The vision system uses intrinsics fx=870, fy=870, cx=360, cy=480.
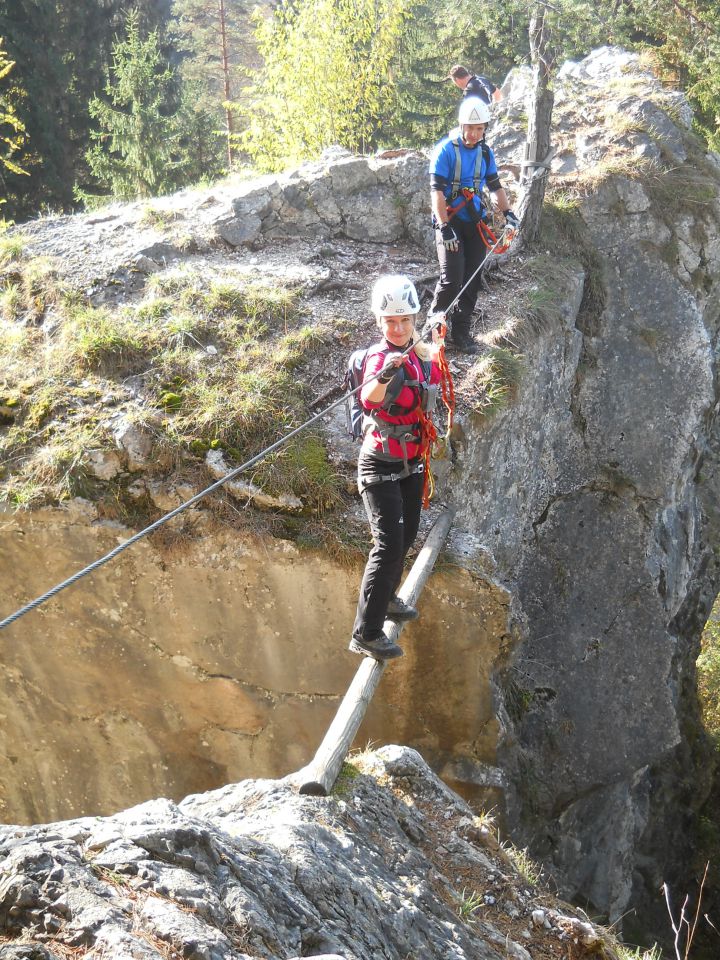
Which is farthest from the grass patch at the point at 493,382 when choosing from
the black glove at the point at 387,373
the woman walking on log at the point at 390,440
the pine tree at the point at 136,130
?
the pine tree at the point at 136,130

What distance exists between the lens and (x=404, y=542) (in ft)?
19.4

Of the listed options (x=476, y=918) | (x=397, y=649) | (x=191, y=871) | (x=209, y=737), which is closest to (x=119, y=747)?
(x=209, y=737)

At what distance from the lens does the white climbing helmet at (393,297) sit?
545cm

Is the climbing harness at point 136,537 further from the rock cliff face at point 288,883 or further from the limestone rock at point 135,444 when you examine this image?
the limestone rock at point 135,444

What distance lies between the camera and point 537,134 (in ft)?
34.4

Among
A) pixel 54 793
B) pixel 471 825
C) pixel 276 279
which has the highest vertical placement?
pixel 276 279

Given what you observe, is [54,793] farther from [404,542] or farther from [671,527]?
[671,527]

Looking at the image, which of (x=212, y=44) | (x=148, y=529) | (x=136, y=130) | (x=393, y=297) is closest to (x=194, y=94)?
(x=136, y=130)

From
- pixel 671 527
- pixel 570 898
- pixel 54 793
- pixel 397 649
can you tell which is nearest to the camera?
pixel 397 649

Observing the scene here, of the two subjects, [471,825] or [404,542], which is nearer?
[471,825]

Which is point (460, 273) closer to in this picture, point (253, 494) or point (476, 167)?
point (476, 167)

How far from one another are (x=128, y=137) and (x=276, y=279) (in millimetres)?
11962

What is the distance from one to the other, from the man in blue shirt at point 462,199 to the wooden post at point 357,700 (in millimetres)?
2288

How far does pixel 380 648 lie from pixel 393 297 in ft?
7.61
